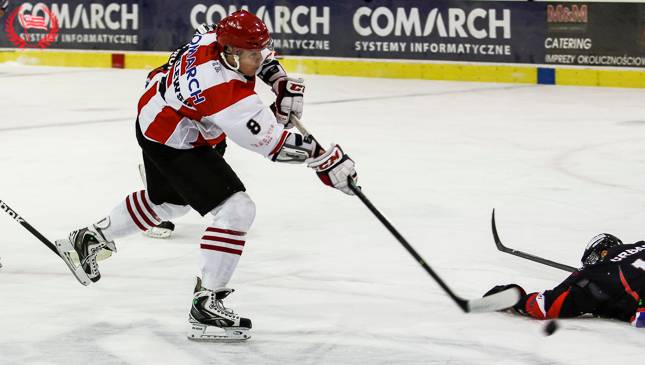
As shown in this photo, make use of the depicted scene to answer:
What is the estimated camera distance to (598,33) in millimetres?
11398

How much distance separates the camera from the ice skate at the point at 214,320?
3906 mm

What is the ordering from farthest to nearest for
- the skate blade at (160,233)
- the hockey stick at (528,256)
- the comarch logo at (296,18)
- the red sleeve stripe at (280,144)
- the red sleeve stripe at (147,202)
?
1. the comarch logo at (296,18)
2. the skate blade at (160,233)
3. the hockey stick at (528,256)
4. the red sleeve stripe at (147,202)
5. the red sleeve stripe at (280,144)

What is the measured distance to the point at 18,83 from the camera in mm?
12461

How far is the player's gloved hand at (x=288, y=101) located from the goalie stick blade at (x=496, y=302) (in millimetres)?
913

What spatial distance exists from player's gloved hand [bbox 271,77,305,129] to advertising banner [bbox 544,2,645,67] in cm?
757

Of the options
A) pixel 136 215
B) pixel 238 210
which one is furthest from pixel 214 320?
pixel 136 215

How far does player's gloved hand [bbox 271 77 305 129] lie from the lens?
4281 millimetres

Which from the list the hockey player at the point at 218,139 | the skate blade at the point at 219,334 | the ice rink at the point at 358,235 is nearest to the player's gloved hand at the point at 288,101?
the hockey player at the point at 218,139

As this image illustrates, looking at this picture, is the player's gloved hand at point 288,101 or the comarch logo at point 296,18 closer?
the player's gloved hand at point 288,101

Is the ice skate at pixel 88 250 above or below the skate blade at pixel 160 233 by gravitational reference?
above

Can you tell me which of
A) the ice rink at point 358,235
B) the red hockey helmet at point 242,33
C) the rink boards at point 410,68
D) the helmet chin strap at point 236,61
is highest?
the red hockey helmet at point 242,33

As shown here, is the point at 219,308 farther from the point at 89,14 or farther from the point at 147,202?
the point at 89,14

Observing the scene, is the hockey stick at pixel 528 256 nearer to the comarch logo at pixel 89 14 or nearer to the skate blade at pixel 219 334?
the skate blade at pixel 219 334

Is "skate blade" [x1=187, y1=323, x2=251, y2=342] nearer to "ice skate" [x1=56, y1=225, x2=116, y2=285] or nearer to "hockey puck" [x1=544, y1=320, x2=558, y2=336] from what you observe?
"ice skate" [x1=56, y1=225, x2=116, y2=285]
